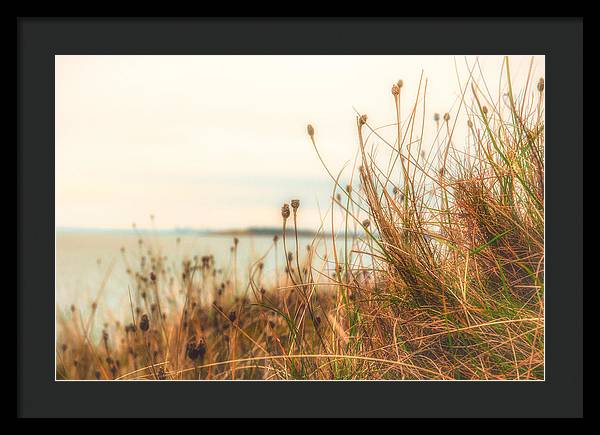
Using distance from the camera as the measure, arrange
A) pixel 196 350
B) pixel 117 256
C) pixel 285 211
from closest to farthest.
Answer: pixel 285 211 → pixel 196 350 → pixel 117 256

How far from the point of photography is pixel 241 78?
2.46 m

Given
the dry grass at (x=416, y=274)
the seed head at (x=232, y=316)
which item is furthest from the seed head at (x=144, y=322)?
the seed head at (x=232, y=316)

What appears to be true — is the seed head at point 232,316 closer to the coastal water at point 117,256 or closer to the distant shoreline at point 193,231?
the coastal water at point 117,256

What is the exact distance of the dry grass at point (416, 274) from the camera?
2.32 m

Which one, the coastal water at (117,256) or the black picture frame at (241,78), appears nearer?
the black picture frame at (241,78)

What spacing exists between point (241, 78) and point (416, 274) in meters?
1.02

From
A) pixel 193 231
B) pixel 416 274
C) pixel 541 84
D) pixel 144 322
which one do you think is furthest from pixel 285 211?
pixel 541 84

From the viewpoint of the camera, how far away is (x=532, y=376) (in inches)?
91.8

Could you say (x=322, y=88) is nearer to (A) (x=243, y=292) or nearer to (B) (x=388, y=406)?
(A) (x=243, y=292)

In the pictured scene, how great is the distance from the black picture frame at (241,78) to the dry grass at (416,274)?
0.06 metres

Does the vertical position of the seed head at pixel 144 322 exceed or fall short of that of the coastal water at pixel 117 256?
it falls short

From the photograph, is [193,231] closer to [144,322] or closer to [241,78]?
[144,322]
